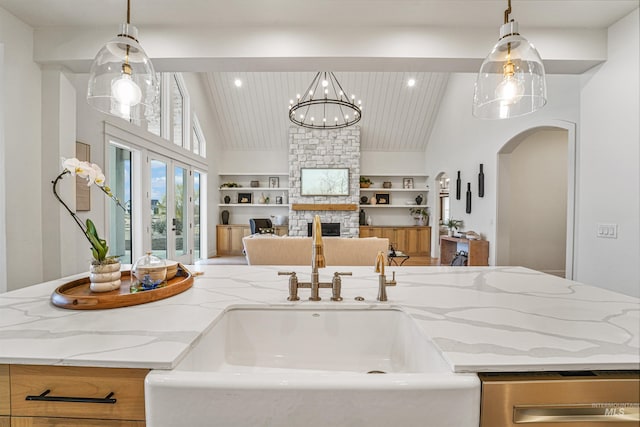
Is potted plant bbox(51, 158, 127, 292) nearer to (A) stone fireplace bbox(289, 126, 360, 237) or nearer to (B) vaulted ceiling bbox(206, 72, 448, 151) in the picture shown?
(B) vaulted ceiling bbox(206, 72, 448, 151)

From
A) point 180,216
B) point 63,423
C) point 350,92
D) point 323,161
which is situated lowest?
point 63,423

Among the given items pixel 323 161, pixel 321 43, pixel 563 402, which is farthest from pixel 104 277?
pixel 323 161

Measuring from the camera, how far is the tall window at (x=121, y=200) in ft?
13.1

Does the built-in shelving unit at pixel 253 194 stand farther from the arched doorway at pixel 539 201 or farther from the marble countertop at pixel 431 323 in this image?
the marble countertop at pixel 431 323

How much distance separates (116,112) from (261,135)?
21.9 feet

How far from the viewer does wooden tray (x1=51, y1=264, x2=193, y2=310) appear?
1084 millimetres

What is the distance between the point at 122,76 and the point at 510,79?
195cm

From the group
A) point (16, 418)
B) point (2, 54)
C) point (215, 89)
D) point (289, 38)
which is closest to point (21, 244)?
point (2, 54)

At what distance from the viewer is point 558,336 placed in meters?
0.85

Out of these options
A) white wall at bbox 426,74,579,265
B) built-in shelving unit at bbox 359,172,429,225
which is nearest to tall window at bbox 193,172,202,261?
built-in shelving unit at bbox 359,172,429,225

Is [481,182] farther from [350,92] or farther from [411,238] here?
[350,92]

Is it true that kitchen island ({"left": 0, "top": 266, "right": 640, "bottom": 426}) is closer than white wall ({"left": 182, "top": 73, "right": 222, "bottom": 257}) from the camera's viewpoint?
Yes

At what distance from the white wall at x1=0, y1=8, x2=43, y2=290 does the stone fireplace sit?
5.57m

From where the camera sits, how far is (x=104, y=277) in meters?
1.22
